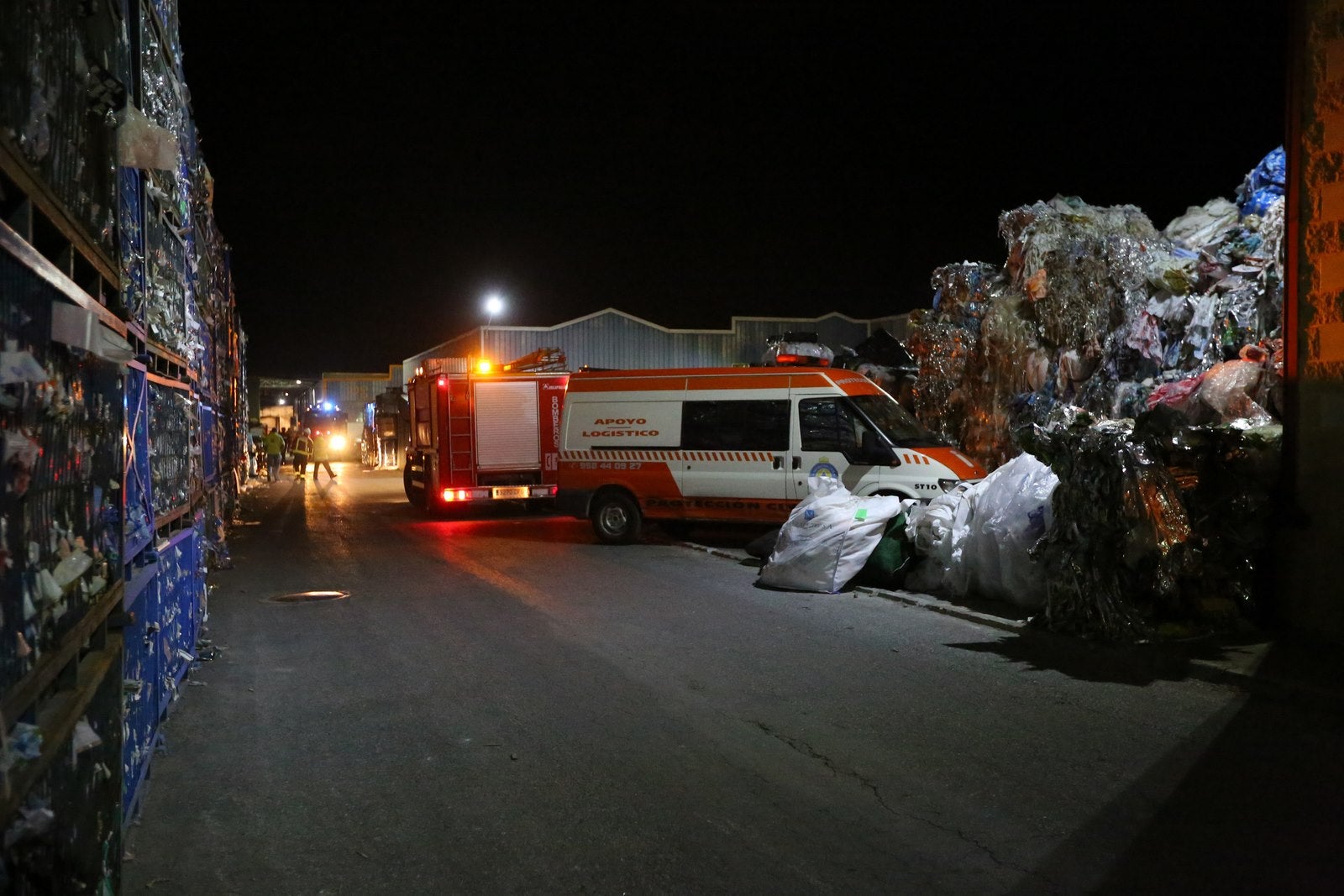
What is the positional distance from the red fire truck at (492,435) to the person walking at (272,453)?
14431 millimetres

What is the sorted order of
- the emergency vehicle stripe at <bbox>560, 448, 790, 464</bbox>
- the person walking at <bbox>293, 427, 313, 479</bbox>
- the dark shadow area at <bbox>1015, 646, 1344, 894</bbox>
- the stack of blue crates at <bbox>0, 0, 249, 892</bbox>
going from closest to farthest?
1. the stack of blue crates at <bbox>0, 0, 249, 892</bbox>
2. the dark shadow area at <bbox>1015, 646, 1344, 894</bbox>
3. the emergency vehicle stripe at <bbox>560, 448, 790, 464</bbox>
4. the person walking at <bbox>293, 427, 313, 479</bbox>

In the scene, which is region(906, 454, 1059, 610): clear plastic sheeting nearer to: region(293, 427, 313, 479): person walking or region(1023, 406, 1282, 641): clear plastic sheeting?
region(1023, 406, 1282, 641): clear plastic sheeting

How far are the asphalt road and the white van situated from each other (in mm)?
3797

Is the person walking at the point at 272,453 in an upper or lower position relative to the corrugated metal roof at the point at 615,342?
lower

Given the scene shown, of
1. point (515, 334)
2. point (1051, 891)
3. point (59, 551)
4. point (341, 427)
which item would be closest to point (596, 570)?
point (1051, 891)

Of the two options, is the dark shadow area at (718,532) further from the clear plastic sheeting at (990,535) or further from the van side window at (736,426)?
the clear plastic sheeting at (990,535)

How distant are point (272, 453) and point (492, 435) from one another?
15.9m

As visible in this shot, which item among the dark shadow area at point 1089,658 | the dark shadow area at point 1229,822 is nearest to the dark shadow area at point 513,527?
the dark shadow area at point 1089,658

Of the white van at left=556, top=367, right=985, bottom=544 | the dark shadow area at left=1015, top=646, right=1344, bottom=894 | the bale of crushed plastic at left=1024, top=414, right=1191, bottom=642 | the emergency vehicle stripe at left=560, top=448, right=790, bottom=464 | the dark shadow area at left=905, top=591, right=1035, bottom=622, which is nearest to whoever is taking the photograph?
the dark shadow area at left=1015, top=646, right=1344, bottom=894

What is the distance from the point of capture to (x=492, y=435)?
18.8 meters

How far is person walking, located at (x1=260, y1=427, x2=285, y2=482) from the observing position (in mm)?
31734

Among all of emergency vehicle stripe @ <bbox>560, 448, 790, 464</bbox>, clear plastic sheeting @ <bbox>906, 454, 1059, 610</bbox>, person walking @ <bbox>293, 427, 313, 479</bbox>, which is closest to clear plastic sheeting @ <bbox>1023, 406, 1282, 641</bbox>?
clear plastic sheeting @ <bbox>906, 454, 1059, 610</bbox>

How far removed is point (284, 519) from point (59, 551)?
1731cm

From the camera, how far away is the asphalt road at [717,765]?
4023mm
